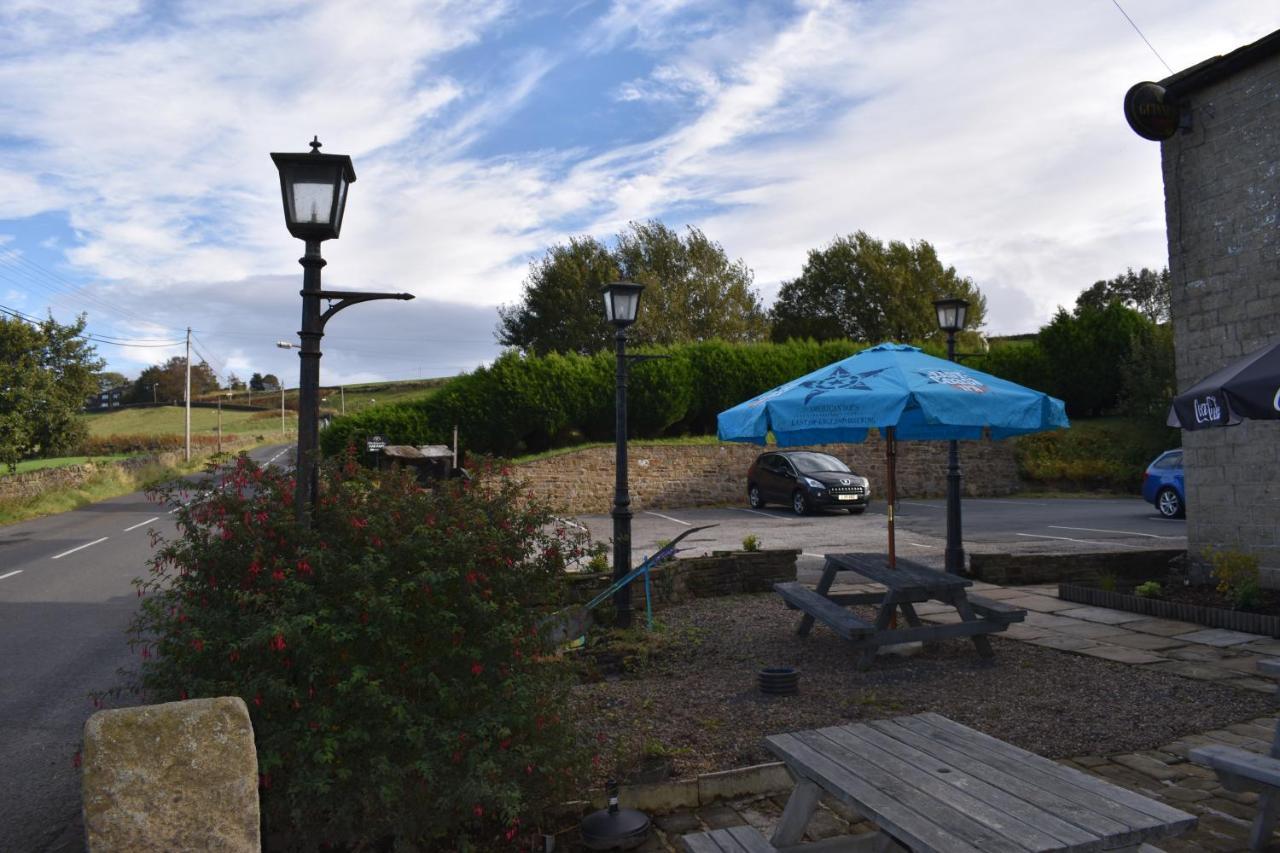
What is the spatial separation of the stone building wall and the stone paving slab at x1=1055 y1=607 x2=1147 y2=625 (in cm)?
153

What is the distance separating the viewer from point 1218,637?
7215mm

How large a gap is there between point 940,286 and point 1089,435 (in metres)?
18.1

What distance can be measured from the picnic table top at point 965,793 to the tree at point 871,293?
39625 mm


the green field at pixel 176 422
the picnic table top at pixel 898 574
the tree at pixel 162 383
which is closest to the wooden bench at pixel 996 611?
the picnic table top at pixel 898 574

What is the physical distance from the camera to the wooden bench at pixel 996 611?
641 centimetres

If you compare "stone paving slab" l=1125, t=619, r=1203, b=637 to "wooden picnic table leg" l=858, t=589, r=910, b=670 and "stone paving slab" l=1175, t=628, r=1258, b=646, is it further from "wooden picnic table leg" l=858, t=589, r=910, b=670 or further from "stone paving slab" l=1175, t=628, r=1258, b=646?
"wooden picnic table leg" l=858, t=589, r=910, b=670

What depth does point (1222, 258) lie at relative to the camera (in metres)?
8.80

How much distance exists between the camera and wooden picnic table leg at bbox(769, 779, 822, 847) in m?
3.27

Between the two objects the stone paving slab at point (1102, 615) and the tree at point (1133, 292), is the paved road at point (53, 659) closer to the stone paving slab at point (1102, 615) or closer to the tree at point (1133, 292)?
the stone paving slab at point (1102, 615)

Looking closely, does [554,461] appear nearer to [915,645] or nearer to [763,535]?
[763,535]

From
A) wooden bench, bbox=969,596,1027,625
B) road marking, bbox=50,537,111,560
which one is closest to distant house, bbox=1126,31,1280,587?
wooden bench, bbox=969,596,1027,625

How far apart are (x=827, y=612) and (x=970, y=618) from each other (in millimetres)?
1026

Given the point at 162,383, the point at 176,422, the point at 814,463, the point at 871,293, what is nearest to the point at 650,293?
the point at 871,293

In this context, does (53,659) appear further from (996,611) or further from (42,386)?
(42,386)
